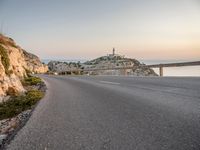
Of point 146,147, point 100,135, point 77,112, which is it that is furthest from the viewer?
point 77,112

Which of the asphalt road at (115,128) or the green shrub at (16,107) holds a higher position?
the asphalt road at (115,128)

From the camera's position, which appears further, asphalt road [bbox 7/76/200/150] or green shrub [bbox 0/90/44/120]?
green shrub [bbox 0/90/44/120]

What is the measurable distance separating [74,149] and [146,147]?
1.10m

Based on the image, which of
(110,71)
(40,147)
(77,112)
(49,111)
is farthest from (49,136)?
(110,71)

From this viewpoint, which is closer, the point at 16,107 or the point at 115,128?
the point at 115,128

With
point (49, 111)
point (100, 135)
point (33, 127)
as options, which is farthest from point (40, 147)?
point (49, 111)

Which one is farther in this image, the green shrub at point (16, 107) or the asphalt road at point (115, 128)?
the green shrub at point (16, 107)

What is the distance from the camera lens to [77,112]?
7.59 m

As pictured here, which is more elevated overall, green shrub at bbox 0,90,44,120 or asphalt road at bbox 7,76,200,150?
asphalt road at bbox 7,76,200,150

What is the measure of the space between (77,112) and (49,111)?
97 cm

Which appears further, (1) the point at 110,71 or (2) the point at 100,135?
(1) the point at 110,71

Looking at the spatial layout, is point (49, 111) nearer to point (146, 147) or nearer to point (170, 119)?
point (170, 119)

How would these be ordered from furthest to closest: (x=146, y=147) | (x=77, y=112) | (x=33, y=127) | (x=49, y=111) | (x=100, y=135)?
(x=49, y=111)
(x=77, y=112)
(x=33, y=127)
(x=100, y=135)
(x=146, y=147)

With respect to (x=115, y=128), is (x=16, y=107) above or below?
below
